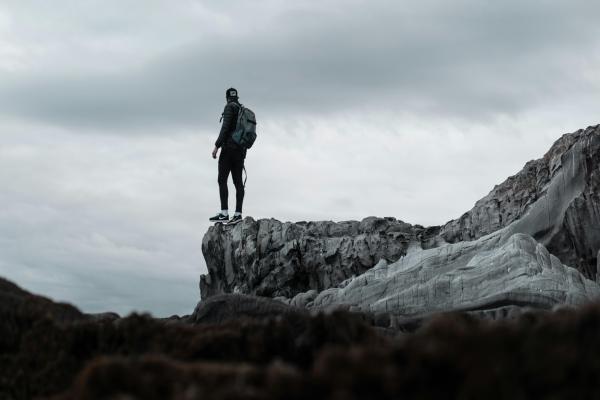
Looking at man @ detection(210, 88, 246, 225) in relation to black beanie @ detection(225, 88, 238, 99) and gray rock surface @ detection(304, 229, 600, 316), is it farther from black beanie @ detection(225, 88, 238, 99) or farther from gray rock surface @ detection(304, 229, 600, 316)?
gray rock surface @ detection(304, 229, 600, 316)

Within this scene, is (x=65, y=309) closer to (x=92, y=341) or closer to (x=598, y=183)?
(x=92, y=341)

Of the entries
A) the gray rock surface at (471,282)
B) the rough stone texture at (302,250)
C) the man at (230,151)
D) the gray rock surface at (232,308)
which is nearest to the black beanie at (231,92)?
the man at (230,151)

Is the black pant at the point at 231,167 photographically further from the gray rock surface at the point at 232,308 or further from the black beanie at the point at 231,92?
the gray rock surface at the point at 232,308

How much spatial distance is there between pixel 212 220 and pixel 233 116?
5.11 m

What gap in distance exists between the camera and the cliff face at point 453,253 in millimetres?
26656

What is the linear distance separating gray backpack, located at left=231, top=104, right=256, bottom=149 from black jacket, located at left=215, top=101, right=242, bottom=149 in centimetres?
17

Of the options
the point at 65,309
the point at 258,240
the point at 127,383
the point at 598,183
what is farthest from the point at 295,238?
the point at 127,383

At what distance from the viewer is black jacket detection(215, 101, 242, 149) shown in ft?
126

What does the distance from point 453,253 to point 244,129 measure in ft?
39.7

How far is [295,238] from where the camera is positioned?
39.6 meters

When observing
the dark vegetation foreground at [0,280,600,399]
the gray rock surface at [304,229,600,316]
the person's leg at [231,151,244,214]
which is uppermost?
the person's leg at [231,151,244,214]

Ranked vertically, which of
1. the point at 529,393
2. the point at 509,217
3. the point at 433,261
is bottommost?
the point at 529,393

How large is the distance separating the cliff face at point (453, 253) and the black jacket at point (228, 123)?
3921 mm

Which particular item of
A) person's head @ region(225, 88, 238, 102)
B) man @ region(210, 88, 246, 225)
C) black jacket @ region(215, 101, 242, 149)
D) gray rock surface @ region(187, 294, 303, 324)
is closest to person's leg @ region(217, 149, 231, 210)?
man @ region(210, 88, 246, 225)
